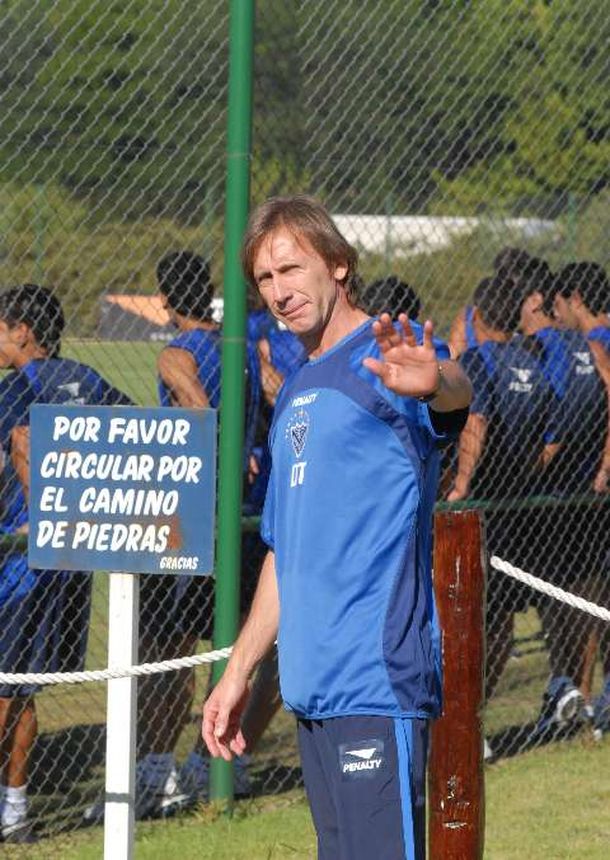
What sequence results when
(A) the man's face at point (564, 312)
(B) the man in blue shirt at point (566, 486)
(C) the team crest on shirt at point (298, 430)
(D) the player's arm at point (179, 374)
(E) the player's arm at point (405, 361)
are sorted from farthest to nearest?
(A) the man's face at point (564, 312) < (B) the man in blue shirt at point (566, 486) < (D) the player's arm at point (179, 374) < (C) the team crest on shirt at point (298, 430) < (E) the player's arm at point (405, 361)

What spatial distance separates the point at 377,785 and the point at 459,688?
0.92 metres

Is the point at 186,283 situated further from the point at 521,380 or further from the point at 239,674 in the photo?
the point at 239,674

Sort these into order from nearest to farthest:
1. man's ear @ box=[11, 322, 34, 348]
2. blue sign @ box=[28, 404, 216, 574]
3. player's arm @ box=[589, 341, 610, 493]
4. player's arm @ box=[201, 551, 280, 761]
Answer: player's arm @ box=[201, 551, 280, 761] → blue sign @ box=[28, 404, 216, 574] → man's ear @ box=[11, 322, 34, 348] → player's arm @ box=[589, 341, 610, 493]

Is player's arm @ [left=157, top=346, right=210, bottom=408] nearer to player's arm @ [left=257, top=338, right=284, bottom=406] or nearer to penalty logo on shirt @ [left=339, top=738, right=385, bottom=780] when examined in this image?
player's arm @ [left=257, top=338, right=284, bottom=406]

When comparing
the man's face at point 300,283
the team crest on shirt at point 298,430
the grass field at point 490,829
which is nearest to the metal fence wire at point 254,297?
the grass field at point 490,829

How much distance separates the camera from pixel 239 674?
12.4ft

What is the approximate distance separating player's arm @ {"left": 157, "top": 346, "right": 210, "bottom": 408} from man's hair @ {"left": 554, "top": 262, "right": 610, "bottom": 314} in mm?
2379

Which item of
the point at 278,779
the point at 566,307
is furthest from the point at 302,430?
the point at 566,307

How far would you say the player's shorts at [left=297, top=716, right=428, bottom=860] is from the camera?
11.3ft

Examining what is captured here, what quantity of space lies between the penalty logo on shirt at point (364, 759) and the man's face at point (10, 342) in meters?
3.00

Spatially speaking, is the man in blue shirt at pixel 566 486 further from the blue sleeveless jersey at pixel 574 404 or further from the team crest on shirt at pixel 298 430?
the team crest on shirt at pixel 298 430

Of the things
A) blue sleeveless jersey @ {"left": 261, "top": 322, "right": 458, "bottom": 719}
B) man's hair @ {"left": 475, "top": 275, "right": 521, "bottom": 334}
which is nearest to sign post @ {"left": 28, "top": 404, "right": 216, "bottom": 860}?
blue sleeveless jersey @ {"left": 261, "top": 322, "right": 458, "bottom": 719}

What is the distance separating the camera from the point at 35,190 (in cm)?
656

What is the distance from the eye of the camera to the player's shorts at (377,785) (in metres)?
3.44
